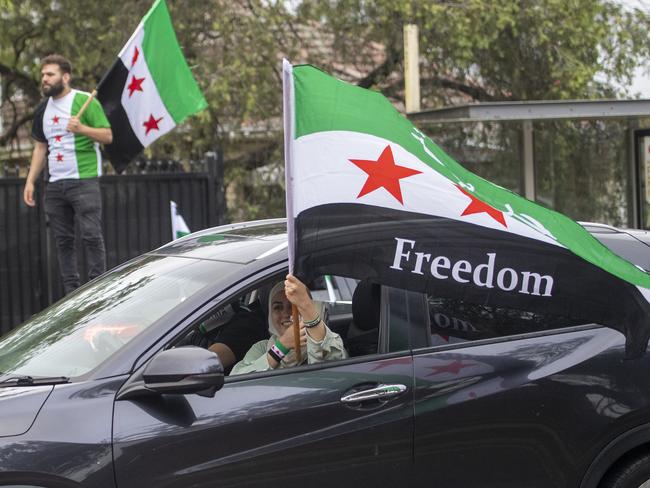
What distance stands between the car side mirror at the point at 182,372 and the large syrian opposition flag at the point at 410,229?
0.50m

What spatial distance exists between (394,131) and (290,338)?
3.05 ft

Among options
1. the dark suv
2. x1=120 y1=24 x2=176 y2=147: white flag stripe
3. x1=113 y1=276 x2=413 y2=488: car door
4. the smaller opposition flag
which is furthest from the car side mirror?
the smaller opposition flag

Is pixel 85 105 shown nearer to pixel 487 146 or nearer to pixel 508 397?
pixel 508 397

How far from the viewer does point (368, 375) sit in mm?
3820

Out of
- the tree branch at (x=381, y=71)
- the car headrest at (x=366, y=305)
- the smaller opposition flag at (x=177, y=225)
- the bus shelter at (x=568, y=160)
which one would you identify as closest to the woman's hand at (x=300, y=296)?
the car headrest at (x=366, y=305)

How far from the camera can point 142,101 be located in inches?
322

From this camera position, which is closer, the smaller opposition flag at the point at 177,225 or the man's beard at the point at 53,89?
the man's beard at the point at 53,89

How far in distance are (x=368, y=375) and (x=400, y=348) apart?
0.20 meters

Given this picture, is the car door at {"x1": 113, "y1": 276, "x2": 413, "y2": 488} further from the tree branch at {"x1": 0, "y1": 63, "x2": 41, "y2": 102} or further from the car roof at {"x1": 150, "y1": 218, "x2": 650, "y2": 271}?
the tree branch at {"x1": 0, "y1": 63, "x2": 41, "y2": 102}

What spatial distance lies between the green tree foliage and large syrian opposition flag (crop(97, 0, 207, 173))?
3746mm

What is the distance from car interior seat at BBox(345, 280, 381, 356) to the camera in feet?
13.4

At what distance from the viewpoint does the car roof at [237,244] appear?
4086mm

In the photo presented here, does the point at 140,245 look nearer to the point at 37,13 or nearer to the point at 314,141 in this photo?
the point at 37,13

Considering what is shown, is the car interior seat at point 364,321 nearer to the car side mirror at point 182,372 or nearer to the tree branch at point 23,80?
the car side mirror at point 182,372
